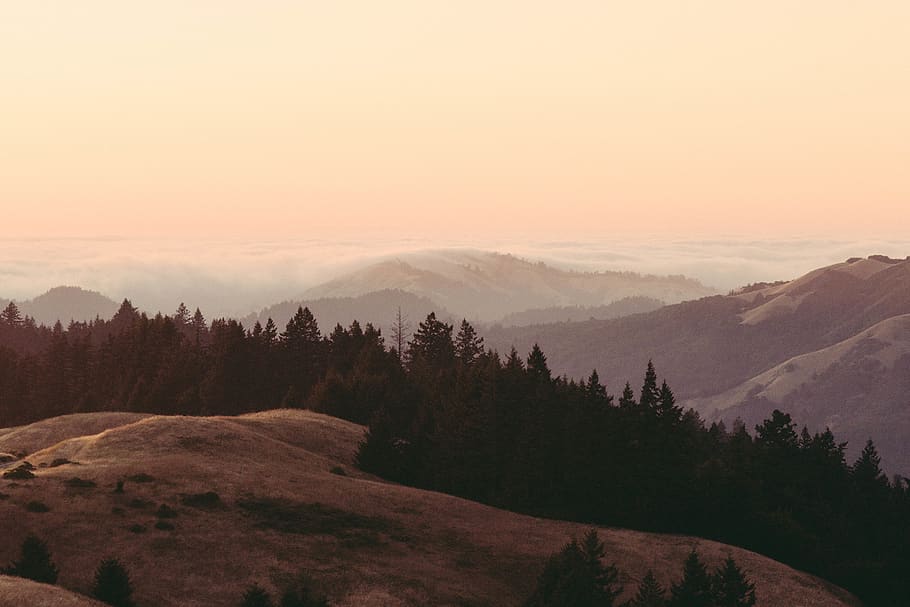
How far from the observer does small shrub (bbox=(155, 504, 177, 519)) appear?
6431 cm

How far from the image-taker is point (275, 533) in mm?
65000

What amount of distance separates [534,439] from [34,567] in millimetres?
57840

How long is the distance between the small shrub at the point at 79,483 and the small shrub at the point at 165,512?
24.6ft

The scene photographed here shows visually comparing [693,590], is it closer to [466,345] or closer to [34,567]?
[34,567]

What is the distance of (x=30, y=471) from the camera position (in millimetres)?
72625

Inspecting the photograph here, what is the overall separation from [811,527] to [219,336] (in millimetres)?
104632

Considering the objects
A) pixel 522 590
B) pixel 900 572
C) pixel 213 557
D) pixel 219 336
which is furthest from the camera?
pixel 219 336

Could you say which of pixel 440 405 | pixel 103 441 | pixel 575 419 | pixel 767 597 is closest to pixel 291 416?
pixel 440 405

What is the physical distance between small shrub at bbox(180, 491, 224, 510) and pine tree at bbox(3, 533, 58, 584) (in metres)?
18.6

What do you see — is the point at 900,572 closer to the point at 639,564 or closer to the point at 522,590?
the point at 639,564

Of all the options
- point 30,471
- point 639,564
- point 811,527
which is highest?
point 30,471

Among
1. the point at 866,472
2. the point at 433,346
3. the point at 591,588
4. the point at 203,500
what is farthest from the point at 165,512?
the point at 866,472

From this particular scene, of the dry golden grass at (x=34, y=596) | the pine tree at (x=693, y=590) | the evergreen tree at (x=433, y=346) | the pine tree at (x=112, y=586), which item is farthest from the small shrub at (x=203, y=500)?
the evergreen tree at (x=433, y=346)

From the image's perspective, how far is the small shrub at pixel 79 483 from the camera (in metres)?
68.4
